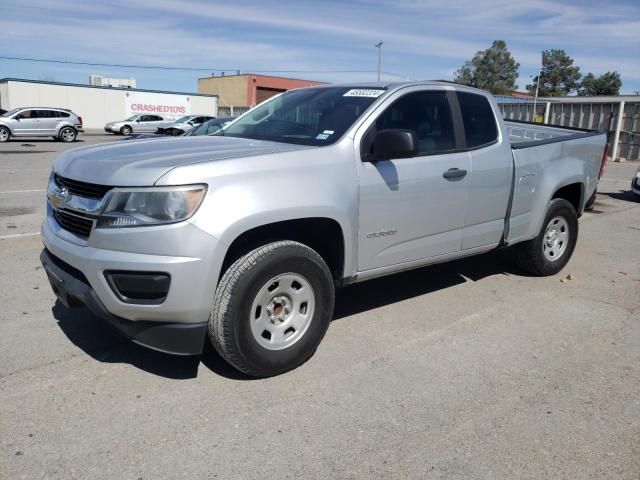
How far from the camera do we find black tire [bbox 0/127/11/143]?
25.9 m

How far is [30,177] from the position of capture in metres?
12.5

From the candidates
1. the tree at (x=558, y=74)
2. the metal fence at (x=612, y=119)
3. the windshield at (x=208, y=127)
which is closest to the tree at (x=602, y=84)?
the tree at (x=558, y=74)

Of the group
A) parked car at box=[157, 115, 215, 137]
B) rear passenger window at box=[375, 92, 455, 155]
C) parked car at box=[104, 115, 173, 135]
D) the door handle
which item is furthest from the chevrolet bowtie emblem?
parked car at box=[104, 115, 173, 135]

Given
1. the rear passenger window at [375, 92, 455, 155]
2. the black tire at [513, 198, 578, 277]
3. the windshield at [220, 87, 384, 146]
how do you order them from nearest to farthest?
the windshield at [220, 87, 384, 146] → the rear passenger window at [375, 92, 455, 155] → the black tire at [513, 198, 578, 277]

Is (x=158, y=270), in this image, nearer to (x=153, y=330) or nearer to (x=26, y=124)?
(x=153, y=330)

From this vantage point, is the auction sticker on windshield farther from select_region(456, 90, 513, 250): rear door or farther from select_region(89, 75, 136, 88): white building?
select_region(89, 75, 136, 88): white building

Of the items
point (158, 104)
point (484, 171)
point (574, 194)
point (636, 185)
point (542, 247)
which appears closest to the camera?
point (484, 171)

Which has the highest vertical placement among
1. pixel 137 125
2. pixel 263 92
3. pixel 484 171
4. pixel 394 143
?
pixel 263 92

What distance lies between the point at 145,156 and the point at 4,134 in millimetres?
26641

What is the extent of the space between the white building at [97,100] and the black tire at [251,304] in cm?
3996

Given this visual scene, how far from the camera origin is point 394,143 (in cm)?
372

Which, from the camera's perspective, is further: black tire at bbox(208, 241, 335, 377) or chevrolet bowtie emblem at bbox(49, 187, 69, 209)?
chevrolet bowtie emblem at bbox(49, 187, 69, 209)

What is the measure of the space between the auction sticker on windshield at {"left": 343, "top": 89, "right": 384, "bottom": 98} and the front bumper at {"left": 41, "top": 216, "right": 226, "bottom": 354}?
1.82 metres

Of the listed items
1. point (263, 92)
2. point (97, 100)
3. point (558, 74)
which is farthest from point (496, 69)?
point (97, 100)
